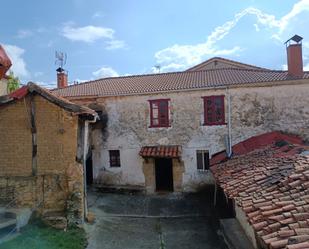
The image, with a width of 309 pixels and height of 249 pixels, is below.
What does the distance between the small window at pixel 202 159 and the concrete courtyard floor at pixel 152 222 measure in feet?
5.07

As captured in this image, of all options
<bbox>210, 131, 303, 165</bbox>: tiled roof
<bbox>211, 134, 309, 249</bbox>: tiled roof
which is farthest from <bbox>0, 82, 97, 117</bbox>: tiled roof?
<bbox>210, 131, 303, 165</bbox>: tiled roof

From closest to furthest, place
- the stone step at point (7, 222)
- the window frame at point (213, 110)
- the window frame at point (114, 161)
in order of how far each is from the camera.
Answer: the stone step at point (7, 222)
the window frame at point (213, 110)
the window frame at point (114, 161)

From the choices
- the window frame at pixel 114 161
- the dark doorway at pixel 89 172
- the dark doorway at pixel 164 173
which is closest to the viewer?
the window frame at pixel 114 161

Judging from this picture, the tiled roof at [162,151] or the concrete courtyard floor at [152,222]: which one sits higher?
the tiled roof at [162,151]

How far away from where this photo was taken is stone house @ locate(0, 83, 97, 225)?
11289mm

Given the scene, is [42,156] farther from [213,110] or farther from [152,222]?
[213,110]

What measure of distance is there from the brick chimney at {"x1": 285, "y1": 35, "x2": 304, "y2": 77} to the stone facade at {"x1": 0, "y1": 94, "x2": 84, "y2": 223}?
13.1 m

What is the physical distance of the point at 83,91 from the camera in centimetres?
2062

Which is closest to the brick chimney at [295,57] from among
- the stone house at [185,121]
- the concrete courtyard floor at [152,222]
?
the stone house at [185,121]

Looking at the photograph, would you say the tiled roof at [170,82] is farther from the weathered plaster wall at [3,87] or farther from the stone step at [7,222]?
the stone step at [7,222]

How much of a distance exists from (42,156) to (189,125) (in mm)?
8946

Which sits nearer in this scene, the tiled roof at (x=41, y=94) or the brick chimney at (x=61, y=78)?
the tiled roof at (x=41, y=94)

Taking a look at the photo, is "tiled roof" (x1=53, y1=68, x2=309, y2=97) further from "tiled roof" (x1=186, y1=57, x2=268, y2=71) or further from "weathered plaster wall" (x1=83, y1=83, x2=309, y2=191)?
"tiled roof" (x1=186, y1=57, x2=268, y2=71)

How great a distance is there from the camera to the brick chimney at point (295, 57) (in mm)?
18391
